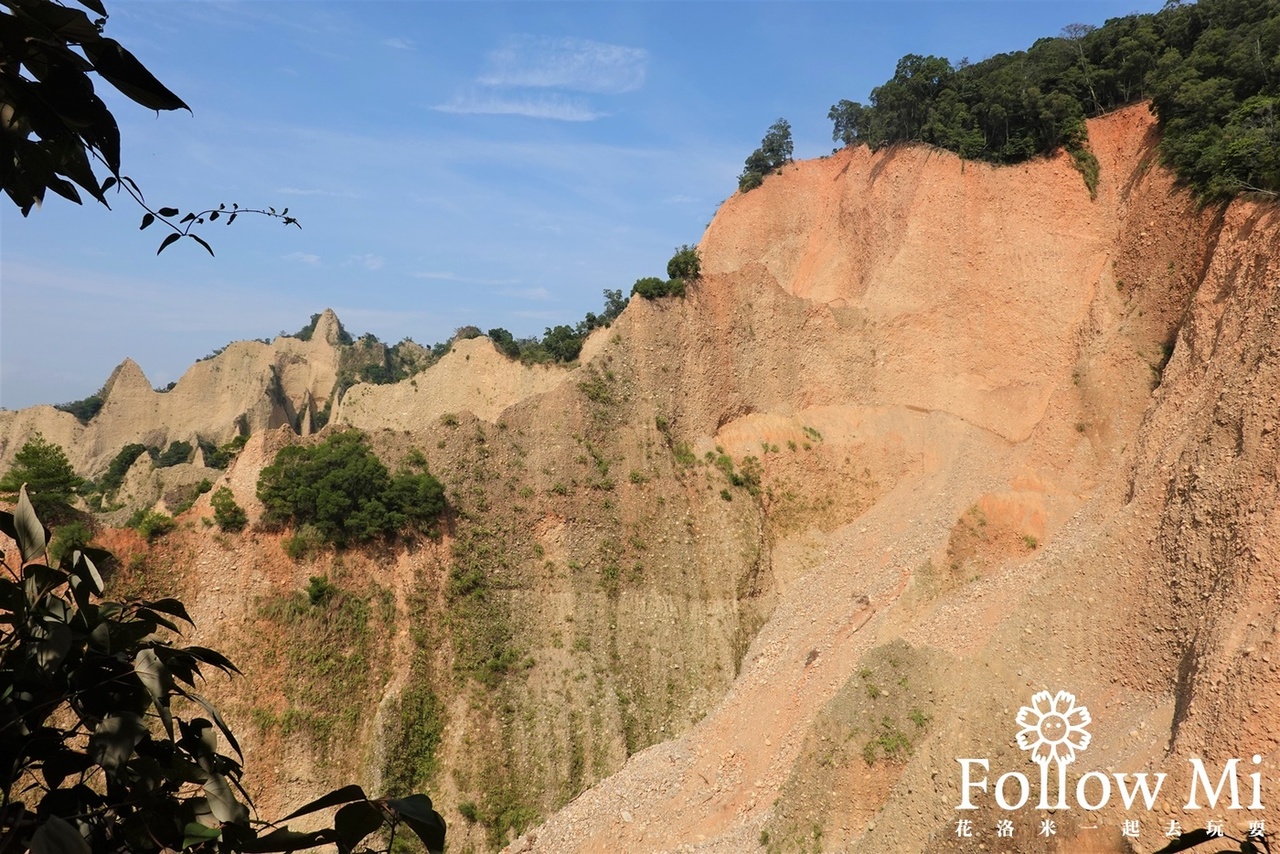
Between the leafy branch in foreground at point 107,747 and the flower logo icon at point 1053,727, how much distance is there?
636 inches

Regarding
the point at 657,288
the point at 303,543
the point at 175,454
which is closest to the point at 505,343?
the point at 657,288

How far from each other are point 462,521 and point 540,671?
508 centimetres

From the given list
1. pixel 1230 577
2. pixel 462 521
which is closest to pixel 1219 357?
pixel 1230 577

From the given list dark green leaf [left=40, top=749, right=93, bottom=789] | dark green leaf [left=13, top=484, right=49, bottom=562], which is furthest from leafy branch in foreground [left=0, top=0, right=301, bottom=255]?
dark green leaf [left=40, top=749, right=93, bottom=789]

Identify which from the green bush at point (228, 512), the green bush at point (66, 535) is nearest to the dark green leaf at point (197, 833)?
the green bush at point (66, 535)

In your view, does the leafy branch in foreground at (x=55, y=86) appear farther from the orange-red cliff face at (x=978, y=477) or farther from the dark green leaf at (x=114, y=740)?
the orange-red cliff face at (x=978, y=477)

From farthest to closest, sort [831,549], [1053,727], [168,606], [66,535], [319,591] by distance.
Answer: [831,549] < [319,591] < [66,535] < [1053,727] < [168,606]

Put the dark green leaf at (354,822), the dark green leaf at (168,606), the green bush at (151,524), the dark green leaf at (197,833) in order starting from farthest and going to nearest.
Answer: the green bush at (151,524)
the dark green leaf at (168,606)
the dark green leaf at (197,833)
the dark green leaf at (354,822)

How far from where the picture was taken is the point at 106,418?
4434 centimetres

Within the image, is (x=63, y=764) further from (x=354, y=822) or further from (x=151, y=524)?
(x=151, y=524)

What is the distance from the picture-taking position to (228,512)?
21.5 metres

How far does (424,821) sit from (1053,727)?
56.0 ft

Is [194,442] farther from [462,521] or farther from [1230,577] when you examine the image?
[1230,577]

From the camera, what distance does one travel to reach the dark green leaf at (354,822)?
269 centimetres
